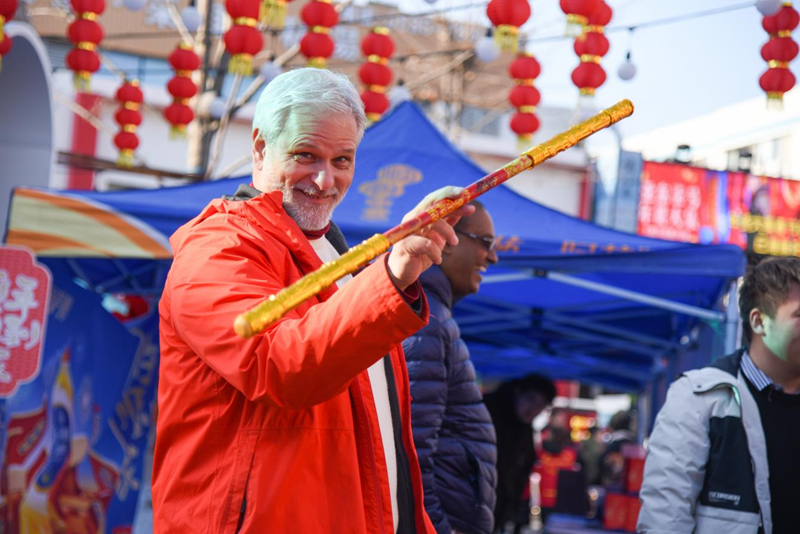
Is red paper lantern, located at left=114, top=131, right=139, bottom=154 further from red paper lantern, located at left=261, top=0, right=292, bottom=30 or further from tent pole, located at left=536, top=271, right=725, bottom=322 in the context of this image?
tent pole, located at left=536, top=271, right=725, bottom=322

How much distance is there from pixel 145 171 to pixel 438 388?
5.93 m

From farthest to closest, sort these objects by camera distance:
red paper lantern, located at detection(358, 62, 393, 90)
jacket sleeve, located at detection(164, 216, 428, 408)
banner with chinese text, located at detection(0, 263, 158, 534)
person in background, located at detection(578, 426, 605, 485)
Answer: person in background, located at detection(578, 426, 605, 485)
red paper lantern, located at detection(358, 62, 393, 90)
banner with chinese text, located at detection(0, 263, 158, 534)
jacket sleeve, located at detection(164, 216, 428, 408)

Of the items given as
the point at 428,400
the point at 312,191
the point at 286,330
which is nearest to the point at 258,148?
the point at 312,191

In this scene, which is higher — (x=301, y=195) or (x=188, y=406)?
(x=301, y=195)

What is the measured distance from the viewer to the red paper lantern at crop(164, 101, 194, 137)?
8734mm

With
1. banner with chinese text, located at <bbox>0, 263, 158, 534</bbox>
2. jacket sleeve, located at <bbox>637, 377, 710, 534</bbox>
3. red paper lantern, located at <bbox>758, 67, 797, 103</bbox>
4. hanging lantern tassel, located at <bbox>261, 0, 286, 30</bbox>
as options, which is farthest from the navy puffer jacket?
red paper lantern, located at <bbox>758, 67, 797, 103</bbox>

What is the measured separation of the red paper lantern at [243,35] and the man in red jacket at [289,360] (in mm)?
5755

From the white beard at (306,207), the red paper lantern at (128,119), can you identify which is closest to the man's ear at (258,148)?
the white beard at (306,207)

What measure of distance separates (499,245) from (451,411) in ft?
5.87

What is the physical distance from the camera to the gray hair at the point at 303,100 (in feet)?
5.72

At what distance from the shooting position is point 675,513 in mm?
2855

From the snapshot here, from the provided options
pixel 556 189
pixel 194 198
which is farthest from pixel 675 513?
pixel 556 189

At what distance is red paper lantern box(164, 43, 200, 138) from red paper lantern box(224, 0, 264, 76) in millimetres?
1277

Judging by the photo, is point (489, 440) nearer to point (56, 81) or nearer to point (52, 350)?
point (52, 350)
